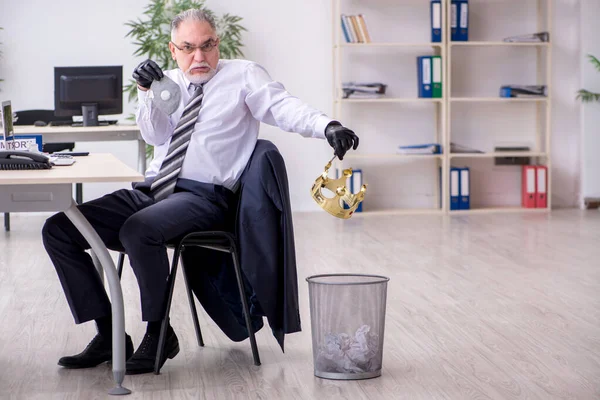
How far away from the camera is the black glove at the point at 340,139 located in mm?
2414

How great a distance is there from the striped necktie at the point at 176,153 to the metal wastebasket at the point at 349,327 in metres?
0.60

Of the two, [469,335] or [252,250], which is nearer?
[252,250]

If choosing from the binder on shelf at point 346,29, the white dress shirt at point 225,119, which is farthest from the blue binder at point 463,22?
the white dress shirt at point 225,119

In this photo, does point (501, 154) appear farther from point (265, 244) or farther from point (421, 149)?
point (265, 244)

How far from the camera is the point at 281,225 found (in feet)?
8.44

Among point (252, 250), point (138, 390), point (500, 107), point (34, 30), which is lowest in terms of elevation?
point (138, 390)

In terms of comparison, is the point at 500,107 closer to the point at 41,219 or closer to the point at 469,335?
the point at 41,219


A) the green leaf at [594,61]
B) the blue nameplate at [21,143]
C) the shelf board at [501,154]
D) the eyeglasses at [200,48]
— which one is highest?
the green leaf at [594,61]

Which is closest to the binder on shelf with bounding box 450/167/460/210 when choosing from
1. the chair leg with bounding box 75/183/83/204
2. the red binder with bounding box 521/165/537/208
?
the red binder with bounding box 521/165/537/208

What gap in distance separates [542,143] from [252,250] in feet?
16.6

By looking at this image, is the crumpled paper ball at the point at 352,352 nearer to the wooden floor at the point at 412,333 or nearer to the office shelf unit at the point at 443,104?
the wooden floor at the point at 412,333

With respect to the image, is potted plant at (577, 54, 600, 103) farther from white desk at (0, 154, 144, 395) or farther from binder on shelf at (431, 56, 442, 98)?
white desk at (0, 154, 144, 395)

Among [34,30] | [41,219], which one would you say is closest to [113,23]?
[34,30]

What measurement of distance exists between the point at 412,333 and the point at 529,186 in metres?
4.19
